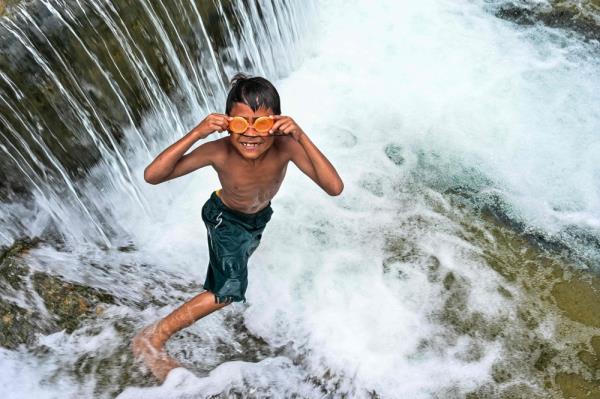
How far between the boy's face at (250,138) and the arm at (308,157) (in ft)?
0.29

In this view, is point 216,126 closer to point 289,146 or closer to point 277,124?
point 277,124

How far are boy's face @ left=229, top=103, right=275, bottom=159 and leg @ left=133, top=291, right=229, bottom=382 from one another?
86 cm

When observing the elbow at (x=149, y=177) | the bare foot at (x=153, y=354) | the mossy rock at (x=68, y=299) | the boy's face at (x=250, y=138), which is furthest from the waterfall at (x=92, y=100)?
the boy's face at (x=250, y=138)

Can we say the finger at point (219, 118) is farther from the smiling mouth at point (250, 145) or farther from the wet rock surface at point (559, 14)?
the wet rock surface at point (559, 14)

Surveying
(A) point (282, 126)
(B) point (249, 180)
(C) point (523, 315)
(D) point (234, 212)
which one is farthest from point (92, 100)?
(C) point (523, 315)

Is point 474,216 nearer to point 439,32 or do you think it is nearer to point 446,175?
point 446,175

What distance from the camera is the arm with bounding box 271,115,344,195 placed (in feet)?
8.99

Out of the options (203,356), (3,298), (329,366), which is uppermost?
(3,298)

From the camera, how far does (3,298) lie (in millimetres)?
3449

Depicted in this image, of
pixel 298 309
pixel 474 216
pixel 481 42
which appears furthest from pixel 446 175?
pixel 481 42

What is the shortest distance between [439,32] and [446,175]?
8.08 feet

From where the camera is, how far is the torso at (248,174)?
308 cm

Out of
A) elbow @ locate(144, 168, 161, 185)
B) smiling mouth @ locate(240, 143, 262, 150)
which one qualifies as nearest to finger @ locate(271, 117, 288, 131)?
smiling mouth @ locate(240, 143, 262, 150)

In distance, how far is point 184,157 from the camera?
2.99m
